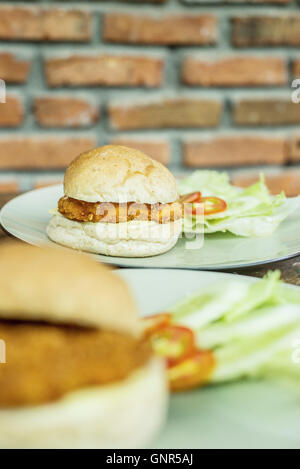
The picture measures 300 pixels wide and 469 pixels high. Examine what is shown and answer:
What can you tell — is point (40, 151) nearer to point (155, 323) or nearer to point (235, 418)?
point (155, 323)

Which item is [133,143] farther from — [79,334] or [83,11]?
[79,334]

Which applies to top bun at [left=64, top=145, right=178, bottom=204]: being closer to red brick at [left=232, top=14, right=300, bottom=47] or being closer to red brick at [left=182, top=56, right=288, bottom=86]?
red brick at [left=182, top=56, right=288, bottom=86]

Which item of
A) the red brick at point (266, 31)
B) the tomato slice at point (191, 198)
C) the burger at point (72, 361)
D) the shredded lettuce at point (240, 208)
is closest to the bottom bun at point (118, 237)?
the shredded lettuce at point (240, 208)

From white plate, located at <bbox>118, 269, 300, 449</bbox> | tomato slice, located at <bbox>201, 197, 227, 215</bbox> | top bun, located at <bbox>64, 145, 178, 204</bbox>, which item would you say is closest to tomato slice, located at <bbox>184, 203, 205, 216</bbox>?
tomato slice, located at <bbox>201, 197, 227, 215</bbox>

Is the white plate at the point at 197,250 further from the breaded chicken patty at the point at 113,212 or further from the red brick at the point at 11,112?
the red brick at the point at 11,112

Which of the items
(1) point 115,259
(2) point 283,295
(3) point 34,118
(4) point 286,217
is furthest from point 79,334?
(3) point 34,118

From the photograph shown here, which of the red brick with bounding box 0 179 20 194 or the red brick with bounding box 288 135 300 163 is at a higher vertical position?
the red brick with bounding box 288 135 300 163

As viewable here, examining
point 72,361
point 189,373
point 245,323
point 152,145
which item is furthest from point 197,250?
point 152,145
